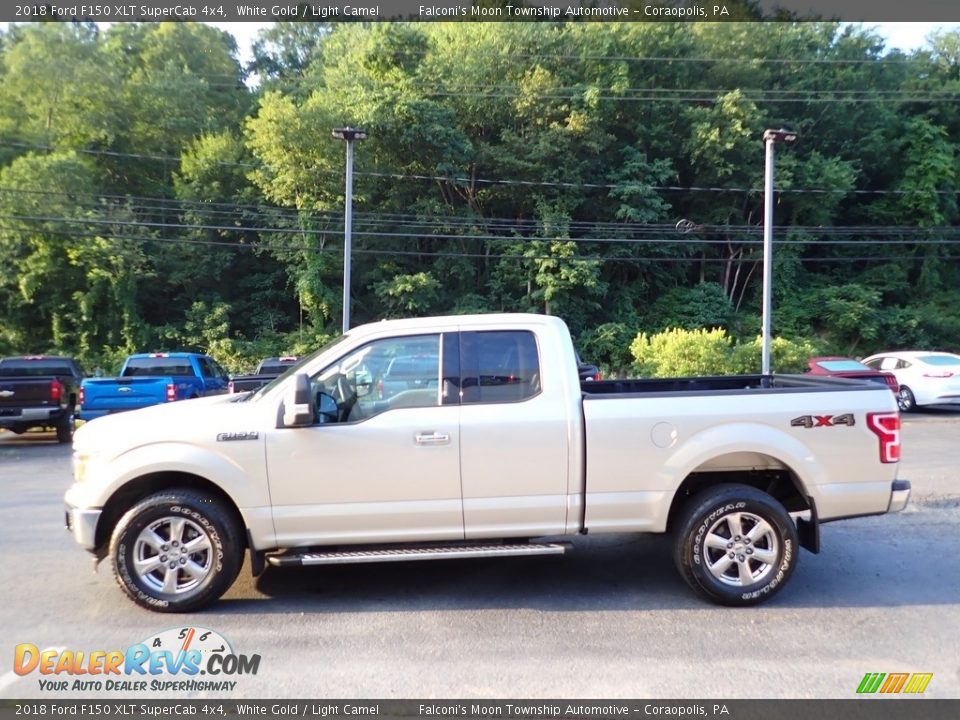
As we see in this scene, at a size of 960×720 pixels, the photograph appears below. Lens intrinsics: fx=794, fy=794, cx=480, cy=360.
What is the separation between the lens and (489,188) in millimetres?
38938

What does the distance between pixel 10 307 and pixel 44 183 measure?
6.16m

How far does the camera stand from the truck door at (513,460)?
17.9ft

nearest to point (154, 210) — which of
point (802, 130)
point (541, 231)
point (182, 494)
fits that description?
point (541, 231)

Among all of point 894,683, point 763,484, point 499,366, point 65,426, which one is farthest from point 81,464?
point 65,426

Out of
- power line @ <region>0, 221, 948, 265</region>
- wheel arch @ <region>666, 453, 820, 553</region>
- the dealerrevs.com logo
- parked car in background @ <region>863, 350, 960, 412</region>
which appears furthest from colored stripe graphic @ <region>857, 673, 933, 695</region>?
power line @ <region>0, 221, 948, 265</region>

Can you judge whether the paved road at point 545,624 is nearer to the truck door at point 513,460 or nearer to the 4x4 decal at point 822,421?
the truck door at point 513,460

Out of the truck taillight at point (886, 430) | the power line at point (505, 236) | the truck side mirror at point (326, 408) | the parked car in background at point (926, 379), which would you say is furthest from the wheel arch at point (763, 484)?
the power line at point (505, 236)

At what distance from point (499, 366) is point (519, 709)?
7.83 feet

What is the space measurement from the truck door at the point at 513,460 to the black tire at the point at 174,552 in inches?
65.9

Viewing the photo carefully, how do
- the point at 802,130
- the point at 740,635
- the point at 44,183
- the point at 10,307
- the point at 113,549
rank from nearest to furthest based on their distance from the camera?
the point at 740,635, the point at 113,549, the point at 44,183, the point at 10,307, the point at 802,130

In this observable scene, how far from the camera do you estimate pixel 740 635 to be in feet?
16.4

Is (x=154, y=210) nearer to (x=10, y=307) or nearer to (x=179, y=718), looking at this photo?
(x=10, y=307)

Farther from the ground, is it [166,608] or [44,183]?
[44,183]

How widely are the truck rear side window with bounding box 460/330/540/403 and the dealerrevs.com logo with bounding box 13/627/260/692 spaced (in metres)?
2.24
